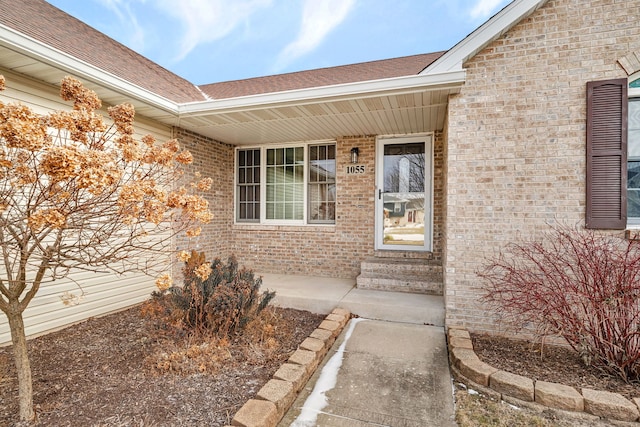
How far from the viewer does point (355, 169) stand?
603 centimetres

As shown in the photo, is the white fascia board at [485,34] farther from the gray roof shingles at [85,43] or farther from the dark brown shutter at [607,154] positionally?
the gray roof shingles at [85,43]

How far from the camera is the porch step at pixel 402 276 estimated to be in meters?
4.92

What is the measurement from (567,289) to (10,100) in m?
5.91

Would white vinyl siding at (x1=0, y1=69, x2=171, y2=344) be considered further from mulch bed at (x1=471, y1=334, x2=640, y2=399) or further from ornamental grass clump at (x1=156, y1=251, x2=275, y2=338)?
mulch bed at (x1=471, y1=334, x2=640, y2=399)

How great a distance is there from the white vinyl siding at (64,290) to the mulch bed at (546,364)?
342cm

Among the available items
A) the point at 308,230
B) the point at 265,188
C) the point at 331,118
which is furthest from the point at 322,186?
the point at 331,118

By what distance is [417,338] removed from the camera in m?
3.71

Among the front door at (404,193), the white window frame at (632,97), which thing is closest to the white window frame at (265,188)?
the front door at (404,193)

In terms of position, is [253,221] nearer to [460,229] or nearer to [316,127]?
[316,127]

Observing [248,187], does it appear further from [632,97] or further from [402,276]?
[632,97]

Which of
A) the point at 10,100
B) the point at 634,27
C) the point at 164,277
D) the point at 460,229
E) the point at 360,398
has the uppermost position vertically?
the point at 634,27

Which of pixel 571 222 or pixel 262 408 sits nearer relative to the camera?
pixel 262 408

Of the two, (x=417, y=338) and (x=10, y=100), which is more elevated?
(x=10, y=100)

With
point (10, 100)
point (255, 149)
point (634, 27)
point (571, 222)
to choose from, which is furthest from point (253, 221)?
point (634, 27)
